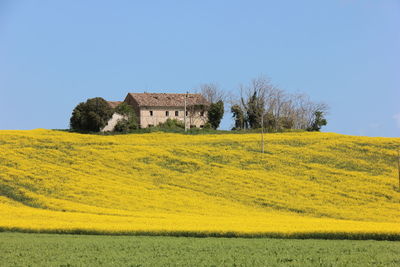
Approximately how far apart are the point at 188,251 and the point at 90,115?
5140 centimetres

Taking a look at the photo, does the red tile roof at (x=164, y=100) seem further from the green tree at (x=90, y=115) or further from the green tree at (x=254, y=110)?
the green tree at (x=90, y=115)

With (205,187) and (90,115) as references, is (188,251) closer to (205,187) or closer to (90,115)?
(205,187)

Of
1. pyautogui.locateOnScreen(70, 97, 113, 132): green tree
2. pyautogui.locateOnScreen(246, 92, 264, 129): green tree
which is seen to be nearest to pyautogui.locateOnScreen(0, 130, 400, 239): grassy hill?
pyautogui.locateOnScreen(70, 97, 113, 132): green tree

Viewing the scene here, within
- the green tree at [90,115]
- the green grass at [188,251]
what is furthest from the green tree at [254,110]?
the green grass at [188,251]

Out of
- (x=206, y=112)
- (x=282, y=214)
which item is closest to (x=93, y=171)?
(x=282, y=214)

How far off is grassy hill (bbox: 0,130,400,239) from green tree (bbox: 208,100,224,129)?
27354 mm

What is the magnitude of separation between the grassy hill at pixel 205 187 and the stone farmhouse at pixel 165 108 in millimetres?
31130

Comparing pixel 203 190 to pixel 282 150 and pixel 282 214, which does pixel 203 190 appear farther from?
pixel 282 150

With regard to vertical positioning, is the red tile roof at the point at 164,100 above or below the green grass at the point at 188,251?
above

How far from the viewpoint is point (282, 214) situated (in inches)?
1126

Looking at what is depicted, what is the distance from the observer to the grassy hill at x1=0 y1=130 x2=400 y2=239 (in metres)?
22.7

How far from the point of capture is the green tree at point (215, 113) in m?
78.6

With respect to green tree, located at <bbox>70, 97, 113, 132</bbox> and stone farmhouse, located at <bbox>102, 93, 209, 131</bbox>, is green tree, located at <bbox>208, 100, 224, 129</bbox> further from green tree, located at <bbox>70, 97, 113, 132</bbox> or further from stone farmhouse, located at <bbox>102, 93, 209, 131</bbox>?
green tree, located at <bbox>70, 97, 113, 132</bbox>

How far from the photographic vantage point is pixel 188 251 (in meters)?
17.6
